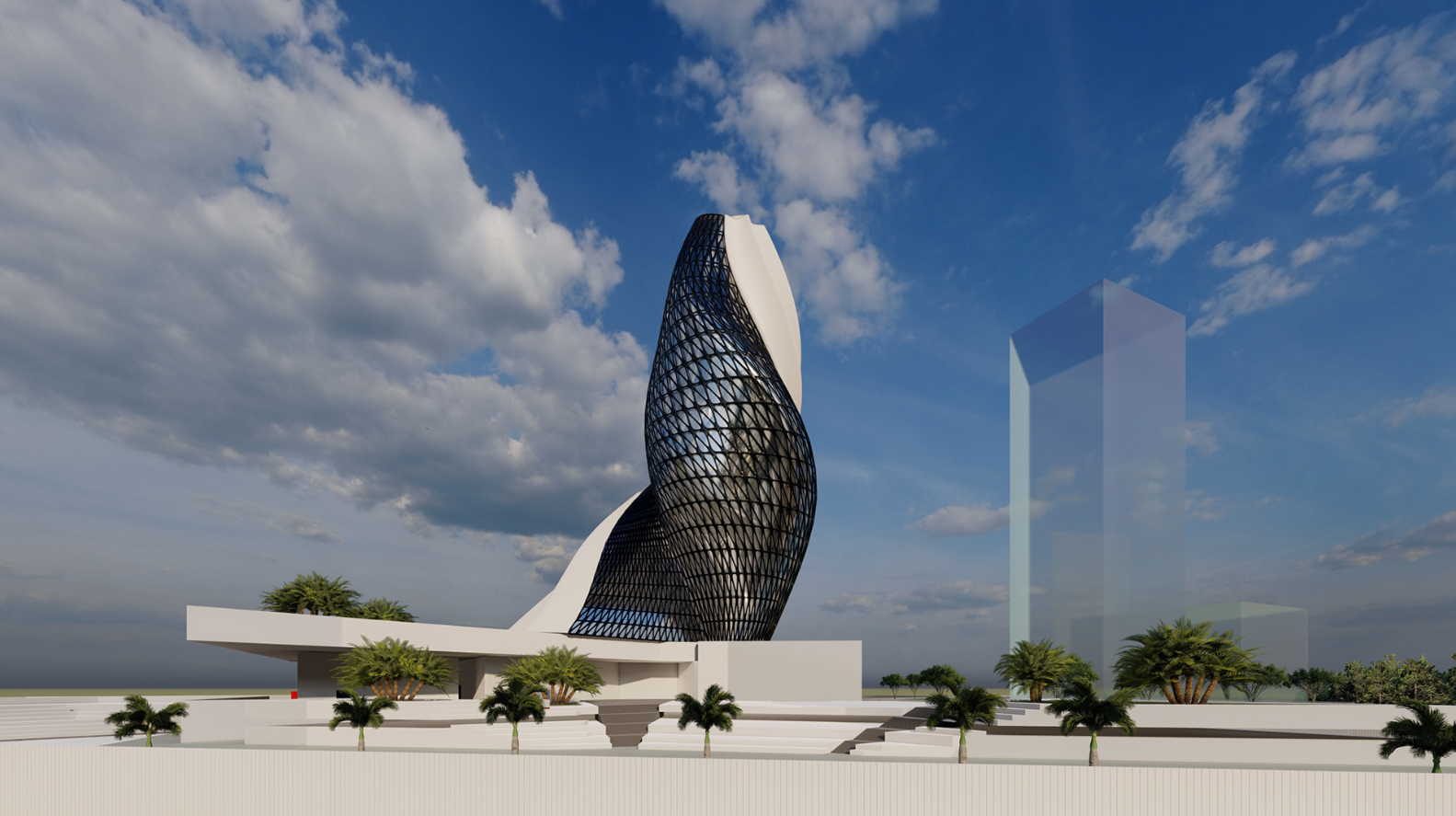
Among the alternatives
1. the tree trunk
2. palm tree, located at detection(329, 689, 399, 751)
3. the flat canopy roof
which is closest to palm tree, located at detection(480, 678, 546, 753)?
palm tree, located at detection(329, 689, 399, 751)

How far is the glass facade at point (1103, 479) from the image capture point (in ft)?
75.4

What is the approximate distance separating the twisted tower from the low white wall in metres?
33.8

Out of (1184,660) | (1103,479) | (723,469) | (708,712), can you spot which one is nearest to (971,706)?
(1184,660)

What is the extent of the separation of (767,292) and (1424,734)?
44.4 m

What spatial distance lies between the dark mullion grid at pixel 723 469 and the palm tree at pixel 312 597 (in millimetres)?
19258

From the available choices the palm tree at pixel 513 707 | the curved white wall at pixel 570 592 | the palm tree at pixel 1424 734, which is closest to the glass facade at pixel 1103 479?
the palm tree at pixel 1424 734

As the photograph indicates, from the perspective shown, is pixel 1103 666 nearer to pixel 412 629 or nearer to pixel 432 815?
pixel 432 815

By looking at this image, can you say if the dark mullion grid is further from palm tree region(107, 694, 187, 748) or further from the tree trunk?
palm tree region(107, 694, 187, 748)

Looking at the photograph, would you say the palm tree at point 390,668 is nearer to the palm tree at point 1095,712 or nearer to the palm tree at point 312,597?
the palm tree at point 312,597

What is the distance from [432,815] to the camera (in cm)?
1797

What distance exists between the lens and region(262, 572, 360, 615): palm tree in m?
37.4

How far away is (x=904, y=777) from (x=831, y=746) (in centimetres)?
1057

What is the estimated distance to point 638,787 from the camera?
685 inches

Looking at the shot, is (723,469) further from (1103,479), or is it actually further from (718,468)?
(1103,479)
